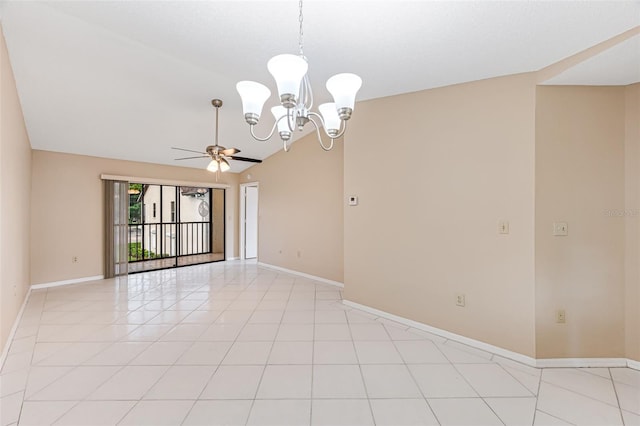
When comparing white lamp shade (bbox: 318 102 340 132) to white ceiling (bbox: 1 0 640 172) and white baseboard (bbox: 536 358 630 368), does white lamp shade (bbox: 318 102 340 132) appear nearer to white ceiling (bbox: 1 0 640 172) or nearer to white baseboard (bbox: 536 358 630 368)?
white ceiling (bbox: 1 0 640 172)

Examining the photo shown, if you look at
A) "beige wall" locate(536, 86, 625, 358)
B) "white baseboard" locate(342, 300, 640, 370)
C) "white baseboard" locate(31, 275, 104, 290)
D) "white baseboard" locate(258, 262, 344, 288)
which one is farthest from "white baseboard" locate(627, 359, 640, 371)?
"white baseboard" locate(31, 275, 104, 290)

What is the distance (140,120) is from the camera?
13.6 feet

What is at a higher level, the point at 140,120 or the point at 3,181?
the point at 140,120

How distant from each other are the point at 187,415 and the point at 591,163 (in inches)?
140

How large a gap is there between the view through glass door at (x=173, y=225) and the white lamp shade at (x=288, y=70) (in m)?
6.15

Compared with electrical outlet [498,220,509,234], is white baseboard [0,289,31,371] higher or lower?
lower

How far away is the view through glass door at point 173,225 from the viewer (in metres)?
7.09

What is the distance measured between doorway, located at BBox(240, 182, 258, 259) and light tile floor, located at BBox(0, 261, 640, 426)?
3.78 meters

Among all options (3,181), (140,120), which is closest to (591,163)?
(3,181)

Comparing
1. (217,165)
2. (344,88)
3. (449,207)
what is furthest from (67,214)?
(449,207)

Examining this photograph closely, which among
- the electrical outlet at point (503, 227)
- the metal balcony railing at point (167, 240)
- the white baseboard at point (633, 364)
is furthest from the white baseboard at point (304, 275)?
the white baseboard at point (633, 364)

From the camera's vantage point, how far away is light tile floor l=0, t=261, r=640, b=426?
5.68 feet

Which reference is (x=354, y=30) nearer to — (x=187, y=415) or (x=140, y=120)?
(x=187, y=415)

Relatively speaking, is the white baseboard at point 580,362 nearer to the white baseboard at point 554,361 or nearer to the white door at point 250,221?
the white baseboard at point 554,361
